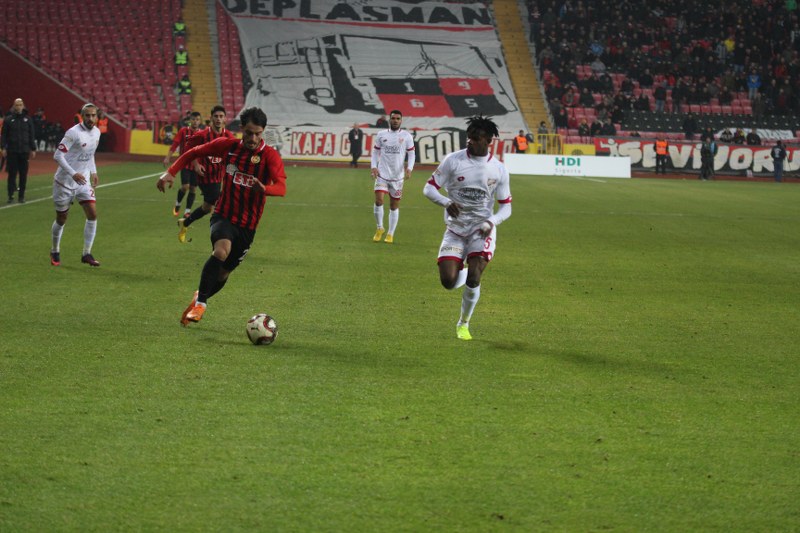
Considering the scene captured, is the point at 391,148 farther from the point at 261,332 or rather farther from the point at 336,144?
the point at 336,144

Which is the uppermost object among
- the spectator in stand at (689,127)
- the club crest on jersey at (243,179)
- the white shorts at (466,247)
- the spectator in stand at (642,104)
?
the spectator in stand at (642,104)

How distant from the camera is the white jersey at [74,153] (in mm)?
14328

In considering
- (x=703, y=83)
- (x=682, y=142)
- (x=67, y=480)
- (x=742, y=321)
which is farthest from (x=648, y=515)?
(x=703, y=83)

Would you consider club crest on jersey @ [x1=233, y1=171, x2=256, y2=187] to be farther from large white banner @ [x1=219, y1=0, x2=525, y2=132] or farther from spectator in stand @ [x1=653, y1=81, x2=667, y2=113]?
spectator in stand @ [x1=653, y1=81, x2=667, y2=113]

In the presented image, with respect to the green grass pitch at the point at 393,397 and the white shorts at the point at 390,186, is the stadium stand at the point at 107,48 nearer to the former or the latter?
the white shorts at the point at 390,186

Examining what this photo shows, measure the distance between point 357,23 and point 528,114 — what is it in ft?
39.5

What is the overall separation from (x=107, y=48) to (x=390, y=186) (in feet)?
139

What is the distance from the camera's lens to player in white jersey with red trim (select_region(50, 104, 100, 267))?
14.2 m

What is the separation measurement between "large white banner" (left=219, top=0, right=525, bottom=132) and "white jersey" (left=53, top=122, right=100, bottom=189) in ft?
126

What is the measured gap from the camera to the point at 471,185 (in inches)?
399

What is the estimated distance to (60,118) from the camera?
51.7 m

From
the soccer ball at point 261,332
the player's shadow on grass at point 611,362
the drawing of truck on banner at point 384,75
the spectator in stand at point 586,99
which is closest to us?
the player's shadow on grass at point 611,362

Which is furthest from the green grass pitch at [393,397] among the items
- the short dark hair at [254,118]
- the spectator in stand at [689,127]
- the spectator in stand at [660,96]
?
the spectator in stand at [660,96]

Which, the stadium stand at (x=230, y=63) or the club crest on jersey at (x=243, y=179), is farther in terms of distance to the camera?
the stadium stand at (x=230, y=63)
